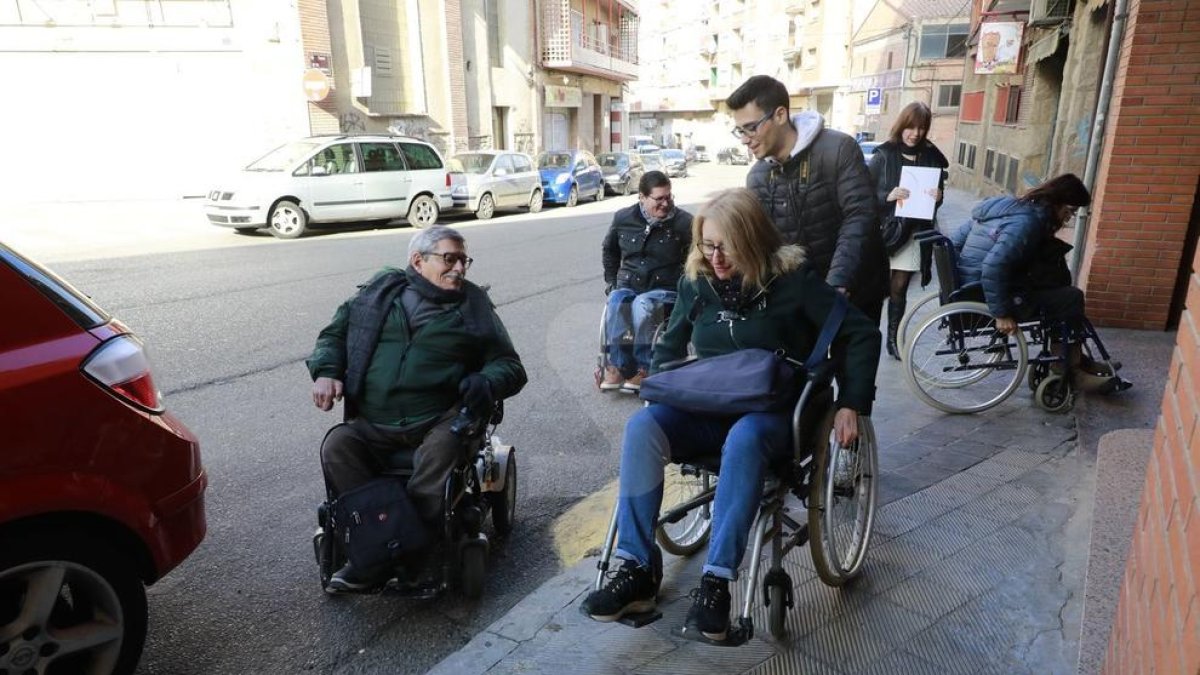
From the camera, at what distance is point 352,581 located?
9.59ft

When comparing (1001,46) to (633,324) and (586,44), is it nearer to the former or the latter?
(633,324)

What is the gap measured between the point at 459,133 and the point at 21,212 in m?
11.6

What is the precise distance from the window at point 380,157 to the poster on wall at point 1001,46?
40.8 ft

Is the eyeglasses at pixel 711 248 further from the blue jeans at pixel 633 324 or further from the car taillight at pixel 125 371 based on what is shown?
the blue jeans at pixel 633 324

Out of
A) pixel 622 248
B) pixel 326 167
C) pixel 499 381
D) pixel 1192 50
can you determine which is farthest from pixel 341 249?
pixel 1192 50

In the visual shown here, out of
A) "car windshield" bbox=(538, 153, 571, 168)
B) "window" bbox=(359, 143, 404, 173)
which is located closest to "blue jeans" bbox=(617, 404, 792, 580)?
"window" bbox=(359, 143, 404, 173)

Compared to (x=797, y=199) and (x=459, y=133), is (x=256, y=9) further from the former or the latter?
(x=797, y=199)

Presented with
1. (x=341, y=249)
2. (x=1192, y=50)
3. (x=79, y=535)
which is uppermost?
Answer: (x=1192, y=50)

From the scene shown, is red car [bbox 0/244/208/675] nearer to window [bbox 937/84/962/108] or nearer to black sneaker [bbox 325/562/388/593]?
black sneaker [bbox 325/562/388/593]

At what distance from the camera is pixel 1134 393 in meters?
5.02

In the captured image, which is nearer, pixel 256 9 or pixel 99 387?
pixel 99 387

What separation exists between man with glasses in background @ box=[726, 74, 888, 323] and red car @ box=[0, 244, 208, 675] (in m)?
2.60

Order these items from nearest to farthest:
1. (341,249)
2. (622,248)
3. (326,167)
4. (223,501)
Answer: (223,501)
(622,248)
(341,249)
(326,167)

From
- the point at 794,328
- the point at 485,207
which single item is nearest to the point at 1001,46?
the point at 485,207
